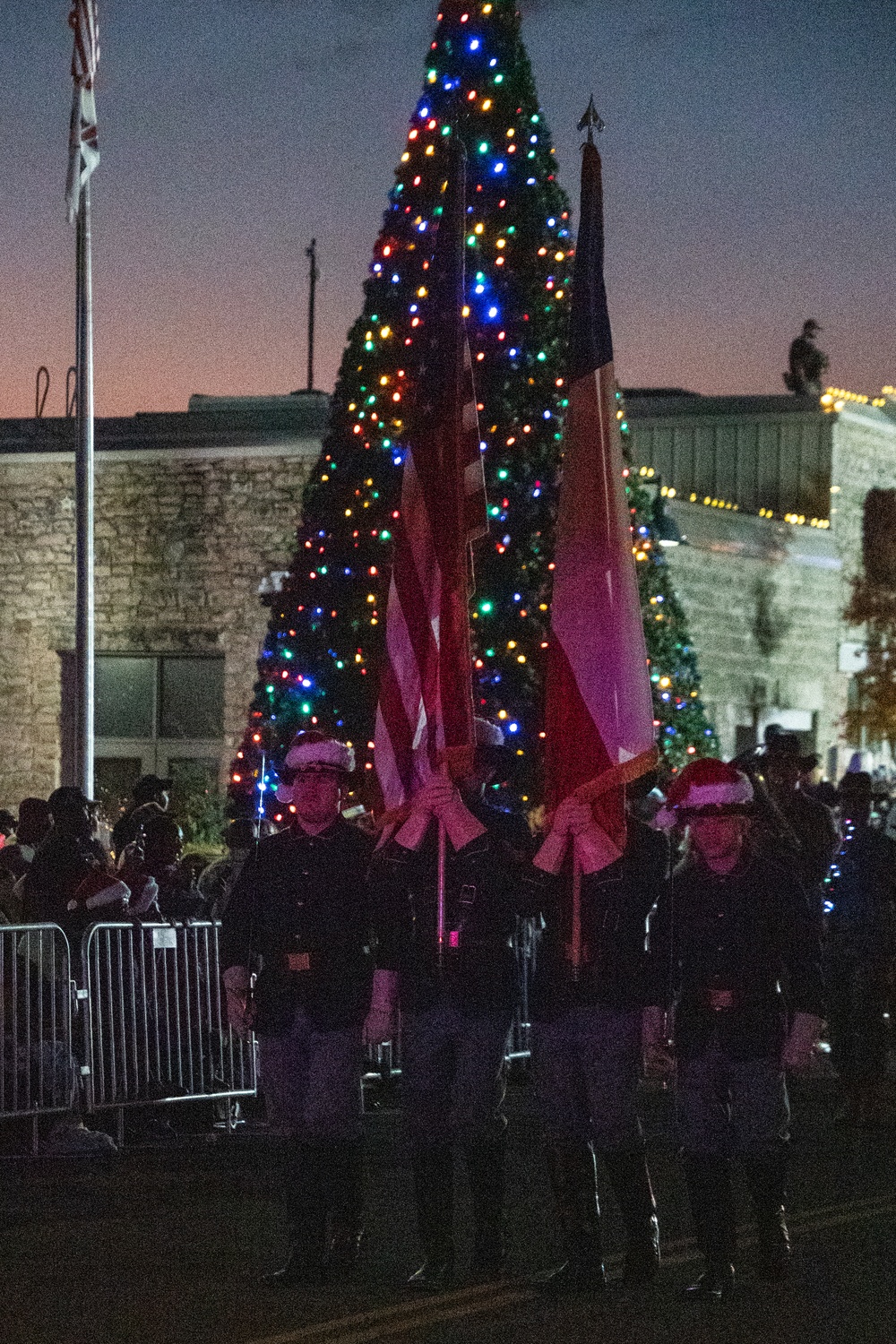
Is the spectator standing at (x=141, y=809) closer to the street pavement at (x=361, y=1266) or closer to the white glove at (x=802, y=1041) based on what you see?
the street pavement at (x=361, y=1266)

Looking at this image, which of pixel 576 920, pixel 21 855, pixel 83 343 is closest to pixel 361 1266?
pixel 576 920

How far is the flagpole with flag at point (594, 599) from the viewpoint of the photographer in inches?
373

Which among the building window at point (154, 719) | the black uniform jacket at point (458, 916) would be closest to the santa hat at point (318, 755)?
the black uniform jacket at point (458, 916)

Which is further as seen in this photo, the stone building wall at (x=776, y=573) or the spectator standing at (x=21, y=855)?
the stone building wall at (x=776, y=573)

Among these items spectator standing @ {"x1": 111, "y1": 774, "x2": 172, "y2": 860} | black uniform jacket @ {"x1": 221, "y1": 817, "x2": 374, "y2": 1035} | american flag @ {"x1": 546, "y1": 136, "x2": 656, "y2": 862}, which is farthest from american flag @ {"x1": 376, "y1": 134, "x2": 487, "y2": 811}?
spectator standing @ {"x1": 111, "y1": 774, "x2": 172, "y2": 860}

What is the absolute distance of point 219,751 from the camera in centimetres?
2716

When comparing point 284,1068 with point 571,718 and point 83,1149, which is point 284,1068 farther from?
point 83,1149

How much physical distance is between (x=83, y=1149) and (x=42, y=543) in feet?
51.8

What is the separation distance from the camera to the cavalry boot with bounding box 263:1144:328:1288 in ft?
28.8

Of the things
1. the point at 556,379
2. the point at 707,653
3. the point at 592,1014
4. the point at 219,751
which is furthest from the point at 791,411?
the point at 592,1014

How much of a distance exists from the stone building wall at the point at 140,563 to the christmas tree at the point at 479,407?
7.75m

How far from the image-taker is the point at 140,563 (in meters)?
27.2

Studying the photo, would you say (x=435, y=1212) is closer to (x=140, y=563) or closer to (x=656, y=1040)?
(x=656, y=1040)

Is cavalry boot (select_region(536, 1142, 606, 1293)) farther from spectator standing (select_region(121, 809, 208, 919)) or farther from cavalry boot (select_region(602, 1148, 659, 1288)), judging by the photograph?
spectator standing (select_region(121, 809, 208, 919))
